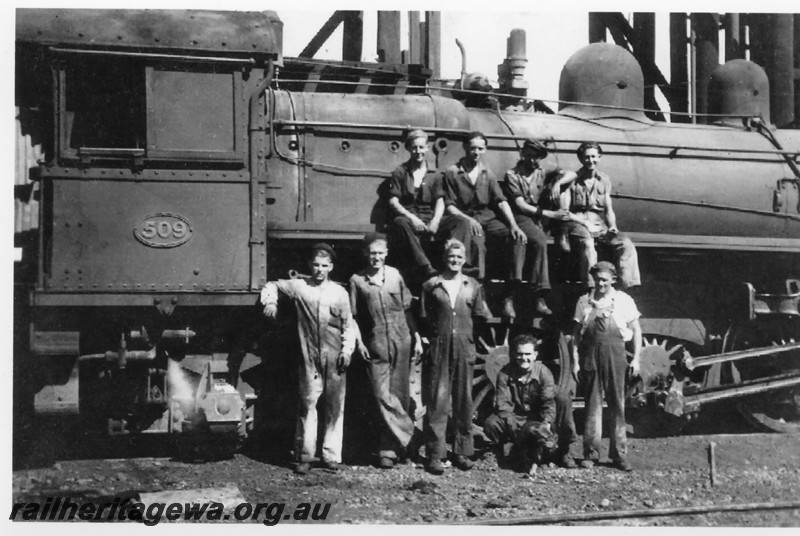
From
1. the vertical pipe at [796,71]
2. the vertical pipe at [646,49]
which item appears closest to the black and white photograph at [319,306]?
the vertical pipe at [646,49]

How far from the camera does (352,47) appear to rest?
33.3ft

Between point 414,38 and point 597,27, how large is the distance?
254cm

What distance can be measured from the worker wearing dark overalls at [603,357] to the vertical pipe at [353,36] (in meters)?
3.65

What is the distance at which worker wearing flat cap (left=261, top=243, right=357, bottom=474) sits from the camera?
7484 mm

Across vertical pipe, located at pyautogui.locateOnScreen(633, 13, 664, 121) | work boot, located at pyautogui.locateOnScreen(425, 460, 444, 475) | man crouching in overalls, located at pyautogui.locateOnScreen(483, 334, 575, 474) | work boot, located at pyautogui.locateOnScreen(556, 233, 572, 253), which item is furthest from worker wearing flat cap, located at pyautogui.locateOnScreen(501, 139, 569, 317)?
vertical pipe, located at pyautogui.locateOnScreen(633, 13, 664, 121)

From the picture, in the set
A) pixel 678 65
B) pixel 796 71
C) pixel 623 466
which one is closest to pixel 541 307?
pixel 623 466

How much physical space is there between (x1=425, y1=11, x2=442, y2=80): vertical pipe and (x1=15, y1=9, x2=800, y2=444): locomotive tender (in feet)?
5.18

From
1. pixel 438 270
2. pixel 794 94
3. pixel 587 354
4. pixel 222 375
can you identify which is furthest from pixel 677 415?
pixel 794 94

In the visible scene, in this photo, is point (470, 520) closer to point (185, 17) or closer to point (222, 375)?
point (222, 375)

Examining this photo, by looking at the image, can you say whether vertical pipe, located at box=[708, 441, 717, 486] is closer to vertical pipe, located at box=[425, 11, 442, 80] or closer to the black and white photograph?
the black and white photograph

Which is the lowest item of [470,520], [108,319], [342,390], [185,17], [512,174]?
[470,520]

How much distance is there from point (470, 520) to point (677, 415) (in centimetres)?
327

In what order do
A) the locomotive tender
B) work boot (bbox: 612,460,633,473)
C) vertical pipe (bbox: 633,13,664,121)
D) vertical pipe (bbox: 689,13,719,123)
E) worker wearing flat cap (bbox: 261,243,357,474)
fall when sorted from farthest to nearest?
1. vertical pipe (bbox: 689,13,719,123)
2. vertical pipe (bbox: 633,13,664,121)
3. work boot (bbox: 612,460,633,473)
4. worker wearing flat cap (bbox: 261,243,357,474)
5. the locomotive tender

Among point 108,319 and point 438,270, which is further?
point 438,270
